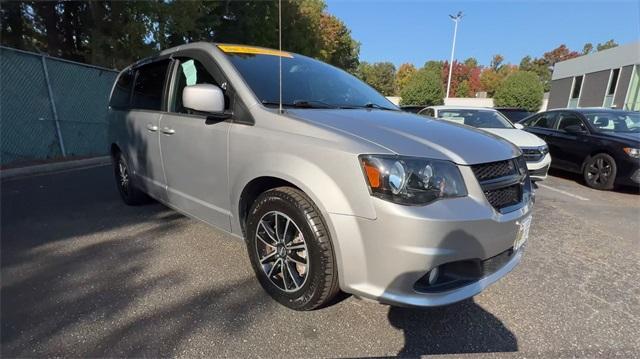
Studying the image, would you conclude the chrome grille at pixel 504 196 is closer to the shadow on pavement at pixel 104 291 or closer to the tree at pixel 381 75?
the shadow on pavement at pixel 104 291

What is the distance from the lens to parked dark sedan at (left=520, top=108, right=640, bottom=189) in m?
6.39

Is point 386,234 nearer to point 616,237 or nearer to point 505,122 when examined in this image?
point 616,237

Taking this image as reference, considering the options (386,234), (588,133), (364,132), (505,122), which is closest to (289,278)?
(386,234)

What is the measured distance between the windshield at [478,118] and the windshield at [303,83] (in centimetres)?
476

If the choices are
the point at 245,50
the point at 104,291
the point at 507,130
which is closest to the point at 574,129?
the point at 507,130

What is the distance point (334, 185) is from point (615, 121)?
309 inches

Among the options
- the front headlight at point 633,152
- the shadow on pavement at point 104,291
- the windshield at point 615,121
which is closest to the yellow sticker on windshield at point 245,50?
the shadow on pavement at point 104,291

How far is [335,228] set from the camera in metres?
2.04

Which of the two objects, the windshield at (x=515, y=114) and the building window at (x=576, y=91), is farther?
the building window at (x=576, y=91)

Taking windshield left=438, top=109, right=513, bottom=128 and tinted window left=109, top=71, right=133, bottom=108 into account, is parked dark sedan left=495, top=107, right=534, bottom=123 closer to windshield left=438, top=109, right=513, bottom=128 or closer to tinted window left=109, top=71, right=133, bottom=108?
windshield left=438, top=109, right=513, bottom=128

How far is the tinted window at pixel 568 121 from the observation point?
754cm

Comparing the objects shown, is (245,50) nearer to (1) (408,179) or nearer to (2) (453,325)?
(1) (408,179)

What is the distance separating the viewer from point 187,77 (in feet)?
10.4

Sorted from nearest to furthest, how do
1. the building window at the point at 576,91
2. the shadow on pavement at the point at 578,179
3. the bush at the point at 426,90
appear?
the shadow on pavement at the point at 578,179, the building window at the point at 576,91, the bush at the point at 426,90
